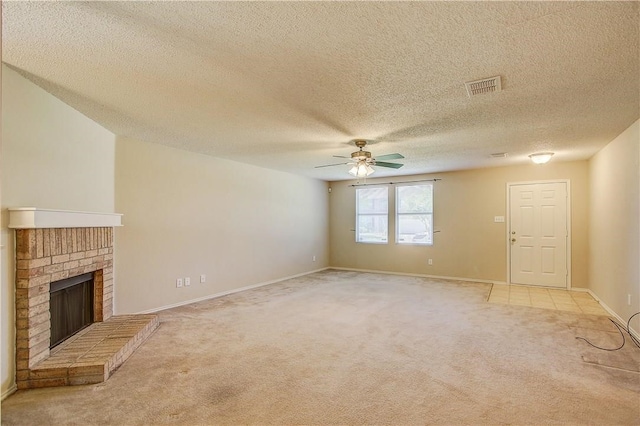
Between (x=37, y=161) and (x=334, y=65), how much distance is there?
8.32 feet

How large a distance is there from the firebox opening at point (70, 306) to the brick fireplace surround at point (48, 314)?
0.09m

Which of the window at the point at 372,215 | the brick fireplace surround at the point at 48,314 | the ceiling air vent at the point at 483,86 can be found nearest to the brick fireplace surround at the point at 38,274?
the brick fireplace surround at the point at 48,314

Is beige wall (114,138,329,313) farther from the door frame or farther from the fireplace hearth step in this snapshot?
the door frame

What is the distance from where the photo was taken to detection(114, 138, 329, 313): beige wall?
13.9ft

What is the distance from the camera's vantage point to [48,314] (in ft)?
8.80

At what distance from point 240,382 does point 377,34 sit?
262cm

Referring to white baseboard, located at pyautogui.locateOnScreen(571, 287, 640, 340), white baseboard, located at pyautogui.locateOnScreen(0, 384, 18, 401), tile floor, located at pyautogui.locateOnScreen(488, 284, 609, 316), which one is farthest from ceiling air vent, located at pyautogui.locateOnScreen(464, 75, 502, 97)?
white baseboard, located at pyautogui.locateOnScreen(0, 384, 18, 401)

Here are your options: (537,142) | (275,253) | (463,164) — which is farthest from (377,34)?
(275,253)

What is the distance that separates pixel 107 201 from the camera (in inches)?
155

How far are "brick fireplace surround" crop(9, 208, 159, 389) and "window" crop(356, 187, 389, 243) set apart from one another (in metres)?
5.57

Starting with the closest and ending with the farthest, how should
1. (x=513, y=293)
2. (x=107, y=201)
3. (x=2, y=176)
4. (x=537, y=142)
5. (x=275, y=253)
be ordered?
(x=2, y=176)
(x=107, y=201)
(x=537, y=142)
(x=513, y=293)
(x=275, y=253)

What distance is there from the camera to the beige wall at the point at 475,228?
5.79 meters

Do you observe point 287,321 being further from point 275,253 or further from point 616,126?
point 616,126

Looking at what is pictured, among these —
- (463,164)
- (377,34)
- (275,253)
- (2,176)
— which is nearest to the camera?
(377,34)
